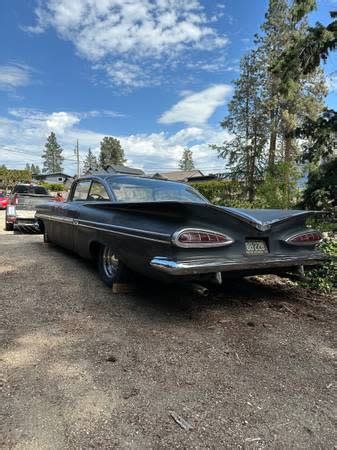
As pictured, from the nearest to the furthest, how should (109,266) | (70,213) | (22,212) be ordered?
(109,266) → (70,213) → (22,212)

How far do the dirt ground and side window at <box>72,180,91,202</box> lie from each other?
1739 mm

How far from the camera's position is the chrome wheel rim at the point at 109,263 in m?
4.60

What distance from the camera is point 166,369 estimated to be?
2.72 meters

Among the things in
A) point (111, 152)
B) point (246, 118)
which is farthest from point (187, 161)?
point (246, 118)

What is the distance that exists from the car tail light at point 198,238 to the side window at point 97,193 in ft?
6.40

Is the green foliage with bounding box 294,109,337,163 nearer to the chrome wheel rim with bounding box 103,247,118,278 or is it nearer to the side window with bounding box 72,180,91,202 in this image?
the side window with bounding box 72,180,91,202

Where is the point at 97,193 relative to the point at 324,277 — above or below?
above

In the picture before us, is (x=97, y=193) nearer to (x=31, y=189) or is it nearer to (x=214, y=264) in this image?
(x=214, y=264)

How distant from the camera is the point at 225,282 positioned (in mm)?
5031

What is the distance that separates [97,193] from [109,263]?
1.12 metres

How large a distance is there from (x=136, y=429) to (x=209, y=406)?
1.55 ft

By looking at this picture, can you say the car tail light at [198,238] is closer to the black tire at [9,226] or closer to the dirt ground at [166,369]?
the dirt ground at [166,369]

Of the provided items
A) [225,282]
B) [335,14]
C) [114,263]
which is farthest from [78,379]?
[335,14]

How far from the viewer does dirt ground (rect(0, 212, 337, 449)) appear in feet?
6.66
